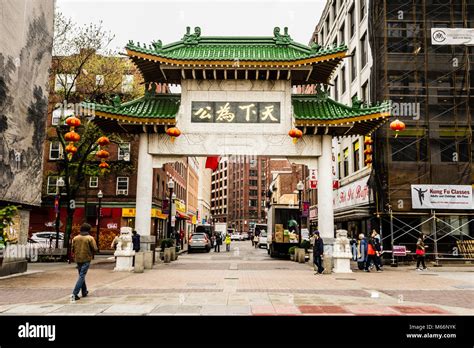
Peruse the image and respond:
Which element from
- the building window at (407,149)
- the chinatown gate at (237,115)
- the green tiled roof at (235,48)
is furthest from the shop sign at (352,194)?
the green tiled roof at (235,48)

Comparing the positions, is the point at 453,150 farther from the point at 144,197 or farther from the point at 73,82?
the point at 73,82

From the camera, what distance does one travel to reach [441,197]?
23391mm

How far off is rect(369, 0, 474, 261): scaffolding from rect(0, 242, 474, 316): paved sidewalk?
7291mm

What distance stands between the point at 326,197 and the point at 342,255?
9.88ft

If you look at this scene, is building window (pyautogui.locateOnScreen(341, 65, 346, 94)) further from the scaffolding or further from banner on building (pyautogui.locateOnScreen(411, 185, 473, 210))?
banner on building (pyautogui.locateOnScreen(411, 185, 473, 210))

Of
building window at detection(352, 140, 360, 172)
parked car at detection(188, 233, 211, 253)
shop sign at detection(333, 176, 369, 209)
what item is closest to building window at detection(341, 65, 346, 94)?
building window at detection(352, 140, 360, 172)

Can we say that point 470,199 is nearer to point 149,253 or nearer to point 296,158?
point 296,158

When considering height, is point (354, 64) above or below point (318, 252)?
above

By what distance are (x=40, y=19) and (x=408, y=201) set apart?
73.2 ft

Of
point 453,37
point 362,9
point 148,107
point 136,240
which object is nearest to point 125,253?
point 136,240

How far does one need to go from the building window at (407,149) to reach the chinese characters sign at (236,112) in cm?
882

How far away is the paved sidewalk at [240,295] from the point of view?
9.38 metres

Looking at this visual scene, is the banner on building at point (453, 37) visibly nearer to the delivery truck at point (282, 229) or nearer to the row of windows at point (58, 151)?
the delivery truck at point (282, 229)

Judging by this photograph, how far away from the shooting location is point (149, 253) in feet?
66.9
